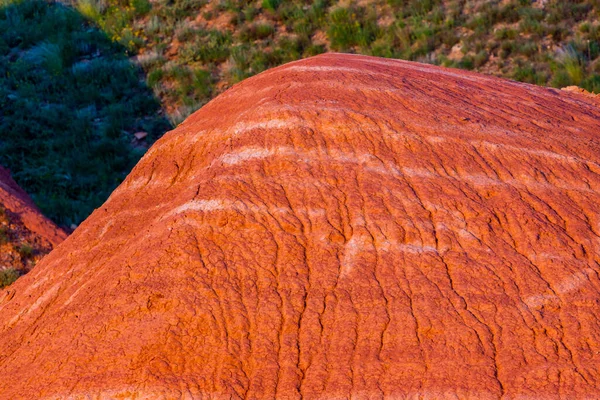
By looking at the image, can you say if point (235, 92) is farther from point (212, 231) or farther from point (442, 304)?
point (442, 304)

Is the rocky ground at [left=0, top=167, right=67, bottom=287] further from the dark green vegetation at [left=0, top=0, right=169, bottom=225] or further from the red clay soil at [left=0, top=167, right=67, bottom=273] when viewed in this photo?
the dark green vegetation at [left=0, top=0, right=169, bottom=225]

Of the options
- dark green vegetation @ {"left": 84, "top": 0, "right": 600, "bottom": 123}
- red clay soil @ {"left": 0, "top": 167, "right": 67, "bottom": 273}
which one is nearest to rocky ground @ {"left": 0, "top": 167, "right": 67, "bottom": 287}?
red clay soil @ {"left": 0, "top": 167, "right": 67, "bottom": 273}

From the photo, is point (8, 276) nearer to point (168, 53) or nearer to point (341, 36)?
point (168, 53)

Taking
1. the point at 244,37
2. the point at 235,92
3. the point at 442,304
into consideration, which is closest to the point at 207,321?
the point at 442,304

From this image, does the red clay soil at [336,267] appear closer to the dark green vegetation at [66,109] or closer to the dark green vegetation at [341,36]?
the dark green vegetation at [66,109]

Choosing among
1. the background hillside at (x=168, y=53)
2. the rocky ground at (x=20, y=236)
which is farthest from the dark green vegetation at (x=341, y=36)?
the rocky ground at (x=20, y=236)

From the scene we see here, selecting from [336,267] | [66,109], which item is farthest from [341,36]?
[336,267]
